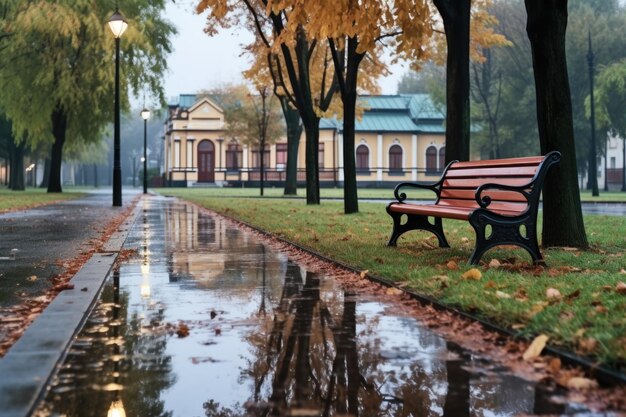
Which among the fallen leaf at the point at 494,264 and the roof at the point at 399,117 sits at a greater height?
the roof at the point at 399,117

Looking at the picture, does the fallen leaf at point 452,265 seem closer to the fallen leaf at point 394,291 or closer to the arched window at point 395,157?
the fallen leaf at point 394,291

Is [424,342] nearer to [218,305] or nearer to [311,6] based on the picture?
[218,305]

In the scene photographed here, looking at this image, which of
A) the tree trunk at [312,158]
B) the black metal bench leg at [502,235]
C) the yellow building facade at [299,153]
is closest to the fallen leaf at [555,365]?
the black metal bench leg at [502,235]

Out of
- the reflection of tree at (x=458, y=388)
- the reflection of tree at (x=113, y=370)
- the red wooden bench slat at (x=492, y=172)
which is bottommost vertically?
the reflection of tree at (x=458, y=388)

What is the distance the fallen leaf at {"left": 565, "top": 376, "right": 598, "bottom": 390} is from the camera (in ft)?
12.2

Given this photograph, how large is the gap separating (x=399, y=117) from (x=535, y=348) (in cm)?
7348

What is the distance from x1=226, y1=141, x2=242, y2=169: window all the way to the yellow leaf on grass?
70949 mm

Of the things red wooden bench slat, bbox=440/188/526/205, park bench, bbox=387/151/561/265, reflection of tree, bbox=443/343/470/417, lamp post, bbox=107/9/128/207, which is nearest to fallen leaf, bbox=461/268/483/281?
park bench, bbox=387/151/561/265

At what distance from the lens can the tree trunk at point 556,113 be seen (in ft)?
32.0

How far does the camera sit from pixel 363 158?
75.1 meters

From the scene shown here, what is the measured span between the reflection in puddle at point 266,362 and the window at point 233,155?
68145mm

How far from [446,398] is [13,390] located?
206cm

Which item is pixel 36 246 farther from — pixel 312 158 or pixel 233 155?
pixel 233 155

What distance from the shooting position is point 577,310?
523cm
